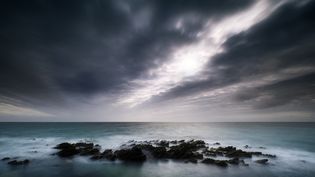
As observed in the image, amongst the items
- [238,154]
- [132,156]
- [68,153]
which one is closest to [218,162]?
[238,154]

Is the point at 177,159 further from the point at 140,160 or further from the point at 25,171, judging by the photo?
the point at 25,171

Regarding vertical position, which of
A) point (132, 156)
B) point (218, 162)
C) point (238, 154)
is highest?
point (132, 156)

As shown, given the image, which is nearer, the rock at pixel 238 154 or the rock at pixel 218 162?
the rock at pixel 218 162

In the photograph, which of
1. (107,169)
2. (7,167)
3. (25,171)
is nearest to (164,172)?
(107,169)

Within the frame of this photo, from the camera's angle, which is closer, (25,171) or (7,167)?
(25,171)

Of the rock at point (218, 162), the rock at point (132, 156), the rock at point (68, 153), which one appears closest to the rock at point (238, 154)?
the rock at point (218, 162)

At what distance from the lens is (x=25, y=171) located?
14.1 metres

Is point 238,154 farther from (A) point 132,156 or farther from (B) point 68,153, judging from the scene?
(B) point 68,153

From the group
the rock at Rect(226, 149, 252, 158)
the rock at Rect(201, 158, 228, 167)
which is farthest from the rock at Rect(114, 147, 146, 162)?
the rock at Rect(226, 149, 252, 158)

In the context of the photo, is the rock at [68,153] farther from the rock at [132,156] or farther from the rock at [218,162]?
the rock at [218,162]

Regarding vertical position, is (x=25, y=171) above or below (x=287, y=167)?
above

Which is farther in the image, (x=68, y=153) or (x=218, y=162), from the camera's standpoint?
(x=68, y=153)

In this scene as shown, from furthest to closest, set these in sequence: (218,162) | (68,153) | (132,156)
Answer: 1. (68,153)
2. (132,156)
3. (218,162)

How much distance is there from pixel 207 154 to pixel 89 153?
16.0 meters
